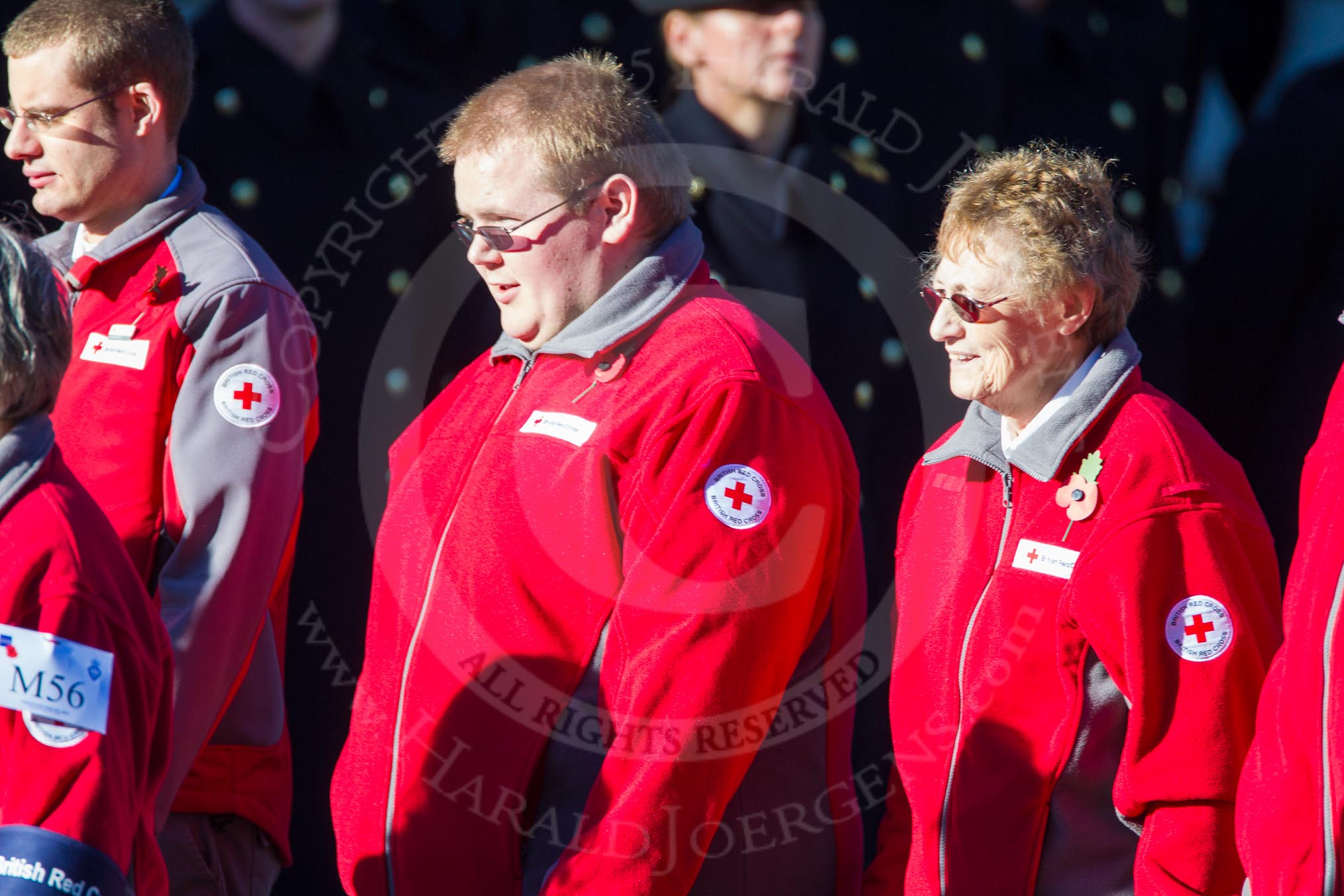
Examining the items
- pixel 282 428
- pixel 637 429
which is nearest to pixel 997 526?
pixel 637 429

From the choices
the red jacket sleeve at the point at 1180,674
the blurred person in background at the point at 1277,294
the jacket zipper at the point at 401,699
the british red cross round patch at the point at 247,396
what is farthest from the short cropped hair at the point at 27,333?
the blurred person in background at the point at 1277,294

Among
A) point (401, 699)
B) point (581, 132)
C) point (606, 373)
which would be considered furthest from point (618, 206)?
point (401, 699)

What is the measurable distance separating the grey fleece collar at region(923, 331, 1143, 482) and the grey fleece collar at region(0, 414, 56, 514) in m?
1.24

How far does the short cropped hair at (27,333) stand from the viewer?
184cm

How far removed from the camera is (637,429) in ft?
7.33

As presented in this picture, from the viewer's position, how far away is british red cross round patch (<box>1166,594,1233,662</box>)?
6.95 feet

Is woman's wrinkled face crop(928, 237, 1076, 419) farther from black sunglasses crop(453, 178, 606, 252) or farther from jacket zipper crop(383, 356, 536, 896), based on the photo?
jacket zipper crop(383, 356, 536, 896)

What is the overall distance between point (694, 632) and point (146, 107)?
1.35 meters

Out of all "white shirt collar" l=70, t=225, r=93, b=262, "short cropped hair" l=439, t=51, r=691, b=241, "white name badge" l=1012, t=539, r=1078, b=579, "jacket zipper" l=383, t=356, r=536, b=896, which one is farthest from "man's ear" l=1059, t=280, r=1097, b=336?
"white shirt collar" l=70, t=225, r=93, b=262

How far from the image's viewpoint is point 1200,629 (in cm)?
212

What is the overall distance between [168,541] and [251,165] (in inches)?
43.6

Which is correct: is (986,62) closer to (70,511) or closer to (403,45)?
(403,45)

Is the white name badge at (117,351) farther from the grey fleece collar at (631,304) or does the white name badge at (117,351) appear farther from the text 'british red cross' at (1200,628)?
the text 'british red cross' at (1200,628)

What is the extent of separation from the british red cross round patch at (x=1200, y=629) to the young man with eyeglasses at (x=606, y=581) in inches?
17.3
